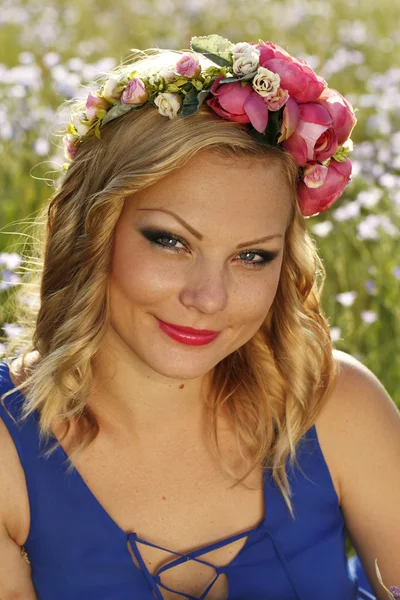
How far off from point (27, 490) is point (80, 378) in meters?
0.30

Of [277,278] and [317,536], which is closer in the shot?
[277,278]

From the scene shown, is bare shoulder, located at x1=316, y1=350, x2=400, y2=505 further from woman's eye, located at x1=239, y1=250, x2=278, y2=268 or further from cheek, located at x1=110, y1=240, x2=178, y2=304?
cheek, located at x1=110, y1=240, x2=178, y2=304

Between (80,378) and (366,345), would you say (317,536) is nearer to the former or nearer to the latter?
(80,378)

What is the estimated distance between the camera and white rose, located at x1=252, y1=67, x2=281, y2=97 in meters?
2.24

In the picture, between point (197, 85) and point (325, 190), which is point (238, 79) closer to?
point (197, 85)

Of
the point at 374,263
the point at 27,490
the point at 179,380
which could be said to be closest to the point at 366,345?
the point at 374,263

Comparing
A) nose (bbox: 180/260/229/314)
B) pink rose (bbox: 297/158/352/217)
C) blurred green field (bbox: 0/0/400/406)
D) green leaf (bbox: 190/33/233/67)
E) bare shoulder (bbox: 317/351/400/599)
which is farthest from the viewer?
blurred green field (bbox: 0/0/400/406)

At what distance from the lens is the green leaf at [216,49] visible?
231cm

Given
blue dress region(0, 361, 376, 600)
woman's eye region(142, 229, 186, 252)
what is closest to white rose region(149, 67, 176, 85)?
woman's eye region(142, 229, 186, 252)

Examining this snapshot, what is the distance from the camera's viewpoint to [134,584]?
2.48 meters

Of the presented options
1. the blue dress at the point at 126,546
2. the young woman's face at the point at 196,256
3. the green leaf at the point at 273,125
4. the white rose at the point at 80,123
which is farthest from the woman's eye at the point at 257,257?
the blue dress at the point at 126,546

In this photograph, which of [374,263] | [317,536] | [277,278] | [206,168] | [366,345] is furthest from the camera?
[374,263]

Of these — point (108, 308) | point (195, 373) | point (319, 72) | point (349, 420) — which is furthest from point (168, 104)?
point (319, 72)

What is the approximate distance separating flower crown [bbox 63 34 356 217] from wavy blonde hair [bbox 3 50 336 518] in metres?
0.03
